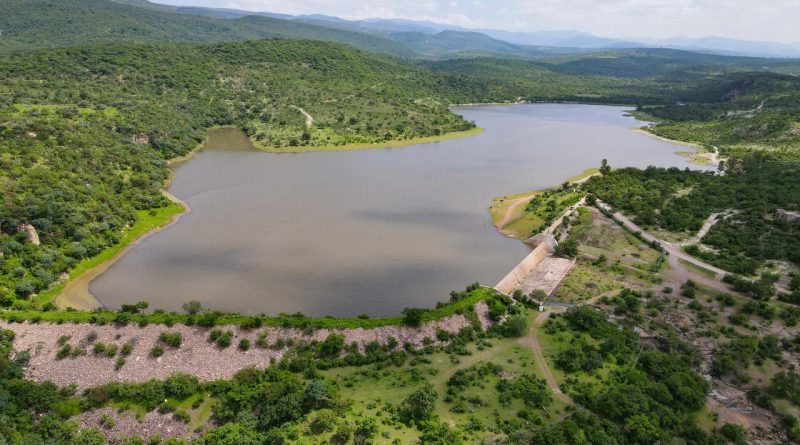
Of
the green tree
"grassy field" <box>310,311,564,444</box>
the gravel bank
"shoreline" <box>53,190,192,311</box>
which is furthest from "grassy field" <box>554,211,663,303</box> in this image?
"shoreline" <box>53,190,192,311</box>

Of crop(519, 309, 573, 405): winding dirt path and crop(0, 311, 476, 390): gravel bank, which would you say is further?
crop(0, 311, 476, 390): gravel bank

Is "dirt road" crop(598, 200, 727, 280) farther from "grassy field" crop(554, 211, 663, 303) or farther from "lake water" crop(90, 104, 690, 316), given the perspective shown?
"lake water" crop(90, 104, 690, 316)

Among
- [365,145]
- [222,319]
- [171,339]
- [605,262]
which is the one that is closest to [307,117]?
[365,145]

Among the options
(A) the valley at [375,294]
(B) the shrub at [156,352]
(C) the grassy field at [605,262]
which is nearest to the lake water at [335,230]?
(A) the valley at [375,294]

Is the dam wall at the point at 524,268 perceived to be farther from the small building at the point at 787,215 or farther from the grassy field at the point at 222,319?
the small building at the point at 787,215

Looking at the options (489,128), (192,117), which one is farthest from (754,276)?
(192,117)

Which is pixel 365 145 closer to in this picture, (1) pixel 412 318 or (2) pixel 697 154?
(1) pixel 412 318

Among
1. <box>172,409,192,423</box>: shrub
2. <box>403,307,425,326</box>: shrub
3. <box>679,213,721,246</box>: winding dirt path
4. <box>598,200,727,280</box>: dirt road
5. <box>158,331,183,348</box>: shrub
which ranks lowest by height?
<box>172,409,192,423</box>: shrub

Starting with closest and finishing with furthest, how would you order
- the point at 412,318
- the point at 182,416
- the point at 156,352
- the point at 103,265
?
the point at 182,416 < the point at 156,352 < the point at 412,318 < the point at 103,265
